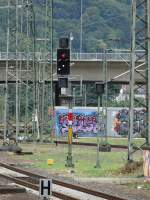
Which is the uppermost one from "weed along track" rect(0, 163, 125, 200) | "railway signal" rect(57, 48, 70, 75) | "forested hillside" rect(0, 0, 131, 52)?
"forested hillside" rect(0, 0, 131, 52)

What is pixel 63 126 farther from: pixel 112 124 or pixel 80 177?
pixel 80 177

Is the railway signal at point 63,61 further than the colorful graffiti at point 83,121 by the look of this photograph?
No

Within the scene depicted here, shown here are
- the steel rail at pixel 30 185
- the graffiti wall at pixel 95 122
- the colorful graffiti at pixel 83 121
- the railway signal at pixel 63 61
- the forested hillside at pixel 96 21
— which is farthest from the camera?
the forested hillside at pixel 96 21

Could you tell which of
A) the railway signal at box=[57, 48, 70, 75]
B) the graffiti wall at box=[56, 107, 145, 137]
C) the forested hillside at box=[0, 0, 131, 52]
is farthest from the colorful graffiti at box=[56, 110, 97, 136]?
the forested hillside at box=[0, 0, 131, 52]

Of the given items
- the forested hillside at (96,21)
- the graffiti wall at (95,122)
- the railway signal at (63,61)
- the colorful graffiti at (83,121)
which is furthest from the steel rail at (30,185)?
the forested hillside at (96,21)

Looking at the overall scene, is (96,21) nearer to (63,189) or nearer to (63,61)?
(63,61)

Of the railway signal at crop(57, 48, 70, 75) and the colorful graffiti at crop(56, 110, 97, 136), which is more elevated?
the railway signal at crop(57, 48, 70, 75)

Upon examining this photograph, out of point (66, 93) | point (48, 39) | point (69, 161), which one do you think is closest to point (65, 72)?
point (66, 93)

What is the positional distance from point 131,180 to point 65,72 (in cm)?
654

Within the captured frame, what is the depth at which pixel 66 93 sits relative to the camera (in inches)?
1130

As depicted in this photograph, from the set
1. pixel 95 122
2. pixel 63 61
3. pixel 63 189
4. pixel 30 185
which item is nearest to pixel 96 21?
pixel 95 122

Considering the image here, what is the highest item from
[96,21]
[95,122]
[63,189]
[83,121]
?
[96,21]

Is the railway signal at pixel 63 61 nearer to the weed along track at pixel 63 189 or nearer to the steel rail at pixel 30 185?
the weed along track at pixel 63 189

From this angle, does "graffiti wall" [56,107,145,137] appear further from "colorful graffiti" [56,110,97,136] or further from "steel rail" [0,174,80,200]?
"steel rail" [0,174,80,200]
